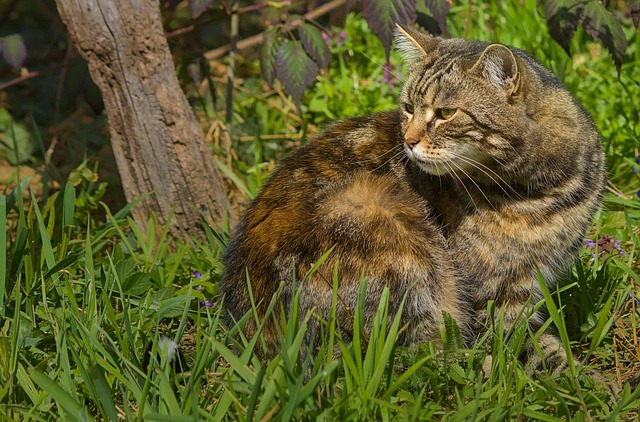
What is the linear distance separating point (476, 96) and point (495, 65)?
11 cm

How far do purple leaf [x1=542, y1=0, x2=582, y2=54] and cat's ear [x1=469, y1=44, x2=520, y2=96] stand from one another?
0.72m

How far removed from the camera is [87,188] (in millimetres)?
3840

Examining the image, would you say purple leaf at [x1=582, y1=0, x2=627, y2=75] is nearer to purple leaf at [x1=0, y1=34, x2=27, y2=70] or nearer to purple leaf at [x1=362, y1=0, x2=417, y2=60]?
purple leaf at [x1=362, y1=0, x2=417, y2=60]

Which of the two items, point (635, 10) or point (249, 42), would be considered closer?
point (635, 10)

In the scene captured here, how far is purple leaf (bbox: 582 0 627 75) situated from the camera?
127 inches

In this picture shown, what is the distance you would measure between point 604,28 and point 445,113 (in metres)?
0.96

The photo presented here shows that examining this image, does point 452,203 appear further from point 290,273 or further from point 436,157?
point 290,273

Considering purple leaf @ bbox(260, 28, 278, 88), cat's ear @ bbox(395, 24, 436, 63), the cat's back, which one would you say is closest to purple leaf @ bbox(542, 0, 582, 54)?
cat's ear @ bbox(395, 24, 436, 63)

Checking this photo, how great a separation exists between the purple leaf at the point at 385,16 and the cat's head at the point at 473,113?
40 centimetres

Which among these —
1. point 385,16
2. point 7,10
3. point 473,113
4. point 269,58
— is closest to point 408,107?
point 473,113

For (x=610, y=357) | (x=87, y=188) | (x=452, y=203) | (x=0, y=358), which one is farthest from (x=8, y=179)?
(x=610, y=357)

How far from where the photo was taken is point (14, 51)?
3.71 m

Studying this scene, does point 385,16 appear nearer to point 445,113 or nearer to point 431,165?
point 445,113

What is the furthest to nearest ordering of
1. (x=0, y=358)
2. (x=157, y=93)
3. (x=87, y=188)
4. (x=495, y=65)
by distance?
1. (x=87, y=188)
2. (x=157, y=93)
3. (x=495, y=65)
4. (x=0, y=358)
